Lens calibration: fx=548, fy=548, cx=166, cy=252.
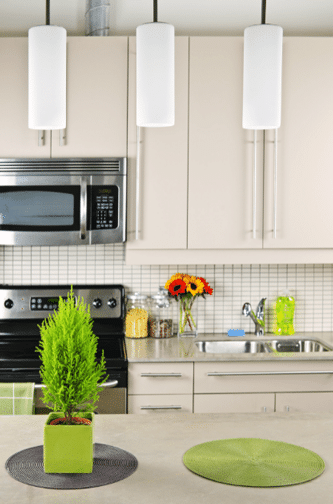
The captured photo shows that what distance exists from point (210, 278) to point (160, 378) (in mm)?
811

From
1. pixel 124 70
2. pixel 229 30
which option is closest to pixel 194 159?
pixel 124 70

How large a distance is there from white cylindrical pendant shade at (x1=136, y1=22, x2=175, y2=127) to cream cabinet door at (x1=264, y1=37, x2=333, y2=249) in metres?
1.73

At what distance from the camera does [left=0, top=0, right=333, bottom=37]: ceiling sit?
3.08m

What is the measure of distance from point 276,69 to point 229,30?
6.96ft

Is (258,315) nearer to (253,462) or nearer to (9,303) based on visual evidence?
(9,303)

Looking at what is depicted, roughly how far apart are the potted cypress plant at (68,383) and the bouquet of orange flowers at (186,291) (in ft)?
5.70

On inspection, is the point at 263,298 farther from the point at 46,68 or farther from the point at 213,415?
the point at 46,68

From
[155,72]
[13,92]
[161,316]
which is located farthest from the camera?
[161,316]

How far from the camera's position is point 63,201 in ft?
9.23

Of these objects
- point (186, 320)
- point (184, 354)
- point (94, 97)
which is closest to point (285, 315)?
point (186, 320)

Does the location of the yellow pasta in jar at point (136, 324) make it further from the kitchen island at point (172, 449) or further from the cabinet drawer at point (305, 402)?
the kitchen island at point (172, 449)

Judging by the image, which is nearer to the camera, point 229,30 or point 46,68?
point 46,68

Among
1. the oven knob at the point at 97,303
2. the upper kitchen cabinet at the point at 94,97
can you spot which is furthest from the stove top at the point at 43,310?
the upper kitchen cabinet at the point at 94,97

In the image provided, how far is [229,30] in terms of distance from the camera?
3.17 metres
